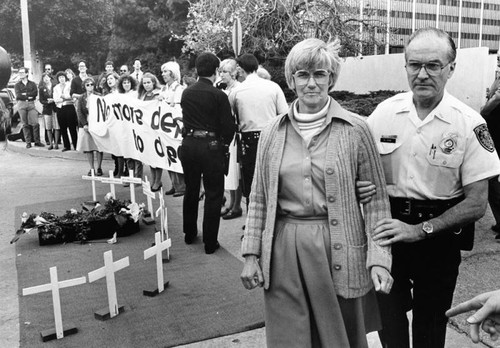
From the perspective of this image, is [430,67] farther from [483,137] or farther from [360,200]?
[360,200]

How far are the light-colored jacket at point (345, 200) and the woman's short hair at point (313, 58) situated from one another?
181 millimetres

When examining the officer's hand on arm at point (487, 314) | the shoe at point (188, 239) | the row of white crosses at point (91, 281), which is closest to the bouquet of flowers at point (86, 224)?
the shoe at point (188, 239)

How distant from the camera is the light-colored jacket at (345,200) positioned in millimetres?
2564

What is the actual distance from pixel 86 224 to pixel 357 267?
15.4 ft

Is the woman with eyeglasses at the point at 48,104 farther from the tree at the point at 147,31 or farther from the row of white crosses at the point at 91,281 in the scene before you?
the tree at the point at 147,31

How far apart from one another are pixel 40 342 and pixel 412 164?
2.83m

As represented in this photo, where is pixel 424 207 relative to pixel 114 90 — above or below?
below

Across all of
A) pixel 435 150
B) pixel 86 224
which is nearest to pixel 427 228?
pixel 435 150

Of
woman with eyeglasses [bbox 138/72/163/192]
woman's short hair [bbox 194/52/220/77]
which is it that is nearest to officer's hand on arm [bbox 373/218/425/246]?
woman's short hair [bbox 194/52/220/77]

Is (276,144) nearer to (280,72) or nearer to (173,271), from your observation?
(173,271)

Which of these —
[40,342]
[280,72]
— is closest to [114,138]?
[40,342]

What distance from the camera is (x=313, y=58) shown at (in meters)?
2.62

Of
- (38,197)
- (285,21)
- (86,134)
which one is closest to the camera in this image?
(38,197)

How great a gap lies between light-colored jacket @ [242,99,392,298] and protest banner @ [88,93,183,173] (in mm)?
6219
